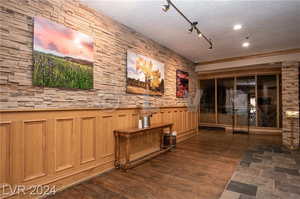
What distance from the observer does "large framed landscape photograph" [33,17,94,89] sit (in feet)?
6.93

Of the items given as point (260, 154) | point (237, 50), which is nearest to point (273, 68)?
point (237, 50)

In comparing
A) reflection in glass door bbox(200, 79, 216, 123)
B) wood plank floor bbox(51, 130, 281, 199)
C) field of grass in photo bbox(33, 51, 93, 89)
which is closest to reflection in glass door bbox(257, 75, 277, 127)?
reflection in glass door bbox(200, 79, 216, 123)

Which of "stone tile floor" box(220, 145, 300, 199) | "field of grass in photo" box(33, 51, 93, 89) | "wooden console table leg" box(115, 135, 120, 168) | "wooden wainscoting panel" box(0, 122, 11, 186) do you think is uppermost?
"field of grass in photo" box(33, 51, 93, 89)

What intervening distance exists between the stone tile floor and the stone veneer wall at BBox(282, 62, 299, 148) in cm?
113

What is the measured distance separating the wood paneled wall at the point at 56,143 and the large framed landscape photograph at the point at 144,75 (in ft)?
2.04

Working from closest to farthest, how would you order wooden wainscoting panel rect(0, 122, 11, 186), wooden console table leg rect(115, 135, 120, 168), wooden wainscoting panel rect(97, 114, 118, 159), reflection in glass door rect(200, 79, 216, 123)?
wooden wainscoting panel rect(0, 122, 11, 186) → wooden wainscoting panel rect(97, 114, 118, 159) → wooden console table leg rect(115, 135, 120, 168) → reflection in glass door rect(200, 79, 216, 123)

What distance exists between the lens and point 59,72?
7.61ft

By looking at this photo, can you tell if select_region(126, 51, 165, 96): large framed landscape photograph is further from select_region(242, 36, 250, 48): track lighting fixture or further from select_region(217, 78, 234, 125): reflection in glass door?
select_region(217, 78, 234, 125): reflection in glass door

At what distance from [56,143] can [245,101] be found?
24.6 feet

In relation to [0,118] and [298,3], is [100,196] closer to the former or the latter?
[0,118]

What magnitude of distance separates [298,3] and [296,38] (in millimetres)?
1925

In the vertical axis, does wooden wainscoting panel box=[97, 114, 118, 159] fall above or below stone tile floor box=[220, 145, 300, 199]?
above

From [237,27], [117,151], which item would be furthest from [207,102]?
[117,151]

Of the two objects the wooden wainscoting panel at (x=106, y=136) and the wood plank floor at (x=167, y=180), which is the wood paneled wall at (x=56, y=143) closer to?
the wooden wainscoting panel at (x=106, y=136)
